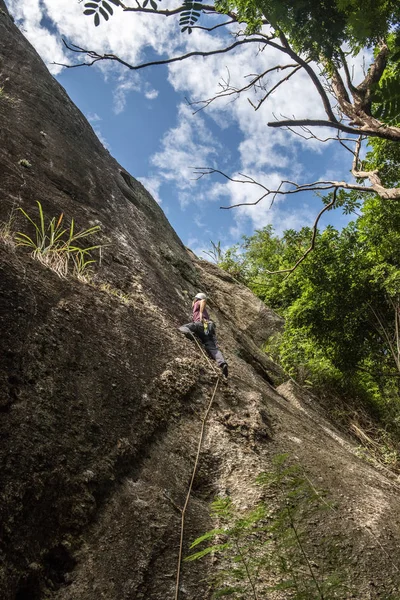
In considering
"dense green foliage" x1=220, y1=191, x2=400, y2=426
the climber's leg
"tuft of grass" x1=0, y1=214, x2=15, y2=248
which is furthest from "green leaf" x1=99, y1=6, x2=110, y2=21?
"dense green foliage" x1=220, y1=191, x2=400, y2=426

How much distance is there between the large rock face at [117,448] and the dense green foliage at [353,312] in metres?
5.29

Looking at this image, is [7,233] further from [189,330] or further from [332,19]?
[332,19]

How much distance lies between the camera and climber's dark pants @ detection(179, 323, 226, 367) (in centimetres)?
506

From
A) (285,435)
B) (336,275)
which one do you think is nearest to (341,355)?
(336,275)

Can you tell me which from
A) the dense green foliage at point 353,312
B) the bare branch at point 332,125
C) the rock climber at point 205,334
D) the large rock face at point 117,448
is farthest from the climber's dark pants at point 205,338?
the dense green foliage at point 353,312

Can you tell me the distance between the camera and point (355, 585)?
251 cm

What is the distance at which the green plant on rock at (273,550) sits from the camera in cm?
221

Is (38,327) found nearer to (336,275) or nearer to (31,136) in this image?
(31,136)

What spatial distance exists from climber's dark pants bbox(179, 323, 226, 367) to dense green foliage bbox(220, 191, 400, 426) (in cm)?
515

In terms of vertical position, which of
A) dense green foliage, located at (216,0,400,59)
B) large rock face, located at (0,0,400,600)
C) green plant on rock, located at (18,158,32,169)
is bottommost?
large rock face, located at (0,0,400,600)

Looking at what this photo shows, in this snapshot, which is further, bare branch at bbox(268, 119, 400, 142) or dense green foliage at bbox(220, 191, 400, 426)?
dense green foliage at bbox(220, 191, 400, 426)

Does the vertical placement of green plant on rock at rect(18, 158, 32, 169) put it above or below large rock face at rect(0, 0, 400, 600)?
above

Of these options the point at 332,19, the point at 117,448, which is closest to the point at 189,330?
the point at 117,448

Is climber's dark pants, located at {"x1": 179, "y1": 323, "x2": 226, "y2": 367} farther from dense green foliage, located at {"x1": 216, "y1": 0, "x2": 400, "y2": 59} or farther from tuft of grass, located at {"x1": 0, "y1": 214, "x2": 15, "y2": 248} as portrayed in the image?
dense green foliage, located at {"x1": 216, "y1": 0, "x2": 400, "y2": 59}
